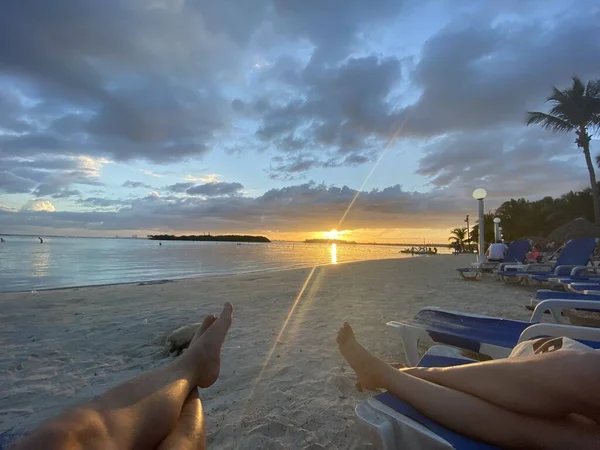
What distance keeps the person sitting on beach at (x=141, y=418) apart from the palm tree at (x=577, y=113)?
2223 cm

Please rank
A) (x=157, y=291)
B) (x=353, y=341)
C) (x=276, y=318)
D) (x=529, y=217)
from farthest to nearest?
(x=529, y=217) → (x=157, y=291) → (x=276, y=318) → (x=353, y=341)

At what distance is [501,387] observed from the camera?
120 cm

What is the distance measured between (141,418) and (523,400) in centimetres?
129

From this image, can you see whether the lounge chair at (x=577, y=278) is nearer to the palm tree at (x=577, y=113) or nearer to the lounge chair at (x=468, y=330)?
the lounge chair at (x=468, y=330)

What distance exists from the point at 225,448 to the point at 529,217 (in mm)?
39439

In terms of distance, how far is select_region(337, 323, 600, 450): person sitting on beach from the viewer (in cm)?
107

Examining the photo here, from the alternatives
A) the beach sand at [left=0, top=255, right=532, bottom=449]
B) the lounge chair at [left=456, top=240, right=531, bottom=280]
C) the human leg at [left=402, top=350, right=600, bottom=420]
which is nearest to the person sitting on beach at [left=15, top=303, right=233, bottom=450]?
the beach sand at [left=0, top=255, right=532, bottom=449]

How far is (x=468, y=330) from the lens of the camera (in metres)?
2.69

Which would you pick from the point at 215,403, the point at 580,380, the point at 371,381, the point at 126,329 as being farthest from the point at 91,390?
the point at 580,380

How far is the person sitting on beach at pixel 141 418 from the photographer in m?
0.80

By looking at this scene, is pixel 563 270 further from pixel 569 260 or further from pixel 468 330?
pixel 468 330

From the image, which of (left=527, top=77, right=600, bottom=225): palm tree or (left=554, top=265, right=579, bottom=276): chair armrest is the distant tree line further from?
(left=554, top=265, right=579, bottom=276): chair armrest

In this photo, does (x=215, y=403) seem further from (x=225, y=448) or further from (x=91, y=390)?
(x=91, y=390)

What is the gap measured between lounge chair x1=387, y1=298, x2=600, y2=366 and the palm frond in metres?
19.7
